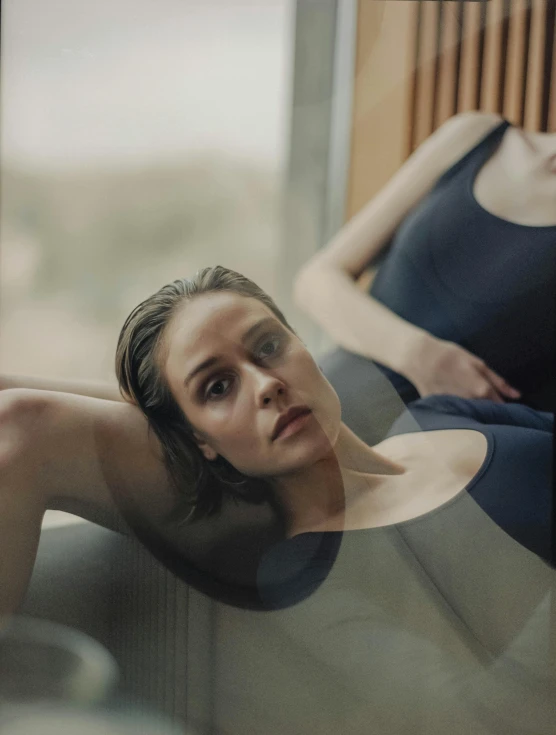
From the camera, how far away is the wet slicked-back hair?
1.70ft

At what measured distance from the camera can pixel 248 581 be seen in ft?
1.81

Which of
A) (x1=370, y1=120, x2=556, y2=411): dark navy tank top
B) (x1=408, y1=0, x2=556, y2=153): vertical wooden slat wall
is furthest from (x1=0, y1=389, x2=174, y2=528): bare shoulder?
(x1=408, y1=0, x2=556, y2=153): vertical wooden slat wall

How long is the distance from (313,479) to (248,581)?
9 centimetres

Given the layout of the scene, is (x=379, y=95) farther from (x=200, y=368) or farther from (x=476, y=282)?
(x=200, y=368)

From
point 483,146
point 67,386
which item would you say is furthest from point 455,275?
point 67,386

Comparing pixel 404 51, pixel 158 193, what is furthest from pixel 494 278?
pixel 158 193

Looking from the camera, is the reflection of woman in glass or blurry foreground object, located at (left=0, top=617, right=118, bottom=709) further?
the reflection of woman in glass

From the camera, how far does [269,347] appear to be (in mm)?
540

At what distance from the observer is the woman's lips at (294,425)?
0.54 meters

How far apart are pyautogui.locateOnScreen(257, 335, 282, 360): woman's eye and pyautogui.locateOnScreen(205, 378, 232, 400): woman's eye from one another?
0.03 metres

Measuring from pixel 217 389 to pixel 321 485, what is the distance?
0.37ft

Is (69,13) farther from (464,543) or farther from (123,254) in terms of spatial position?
(464,543)

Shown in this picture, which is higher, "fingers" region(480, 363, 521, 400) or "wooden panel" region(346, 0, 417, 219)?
"wooden panel" region(346, 0, 417, 219)

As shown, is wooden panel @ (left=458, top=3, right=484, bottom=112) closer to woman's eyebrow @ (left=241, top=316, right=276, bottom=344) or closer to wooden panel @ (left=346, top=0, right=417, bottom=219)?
wooden panel @ (left=346, top=0, right=417, bottom=219)
